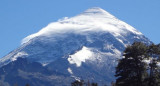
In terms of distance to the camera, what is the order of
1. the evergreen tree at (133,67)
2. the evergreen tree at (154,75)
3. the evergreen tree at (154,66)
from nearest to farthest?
the evergreen tree at (133,67) < the evergreen tree at (154,75) < the evergreen tree at (154,66)

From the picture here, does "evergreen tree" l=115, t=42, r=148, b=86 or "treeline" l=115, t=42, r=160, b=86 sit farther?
"evergreen tree" l=115, t=42, r=148, b=86

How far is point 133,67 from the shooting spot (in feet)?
284

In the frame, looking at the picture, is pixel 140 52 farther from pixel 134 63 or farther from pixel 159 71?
pixel 159 71

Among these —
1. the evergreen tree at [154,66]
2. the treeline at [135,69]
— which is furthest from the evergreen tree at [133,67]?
the evergreen tree at [154,66]

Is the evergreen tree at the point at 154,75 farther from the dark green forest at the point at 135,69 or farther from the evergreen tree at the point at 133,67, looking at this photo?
the evergreen tree at the point at 133,67

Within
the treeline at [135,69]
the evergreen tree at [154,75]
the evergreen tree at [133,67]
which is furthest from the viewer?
the evergreen tree at [154,75]

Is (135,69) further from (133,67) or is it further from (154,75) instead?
(154,75)

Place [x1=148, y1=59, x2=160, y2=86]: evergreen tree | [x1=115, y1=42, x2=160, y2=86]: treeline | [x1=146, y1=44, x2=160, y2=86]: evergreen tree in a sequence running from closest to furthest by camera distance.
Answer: [x1=115, y1=42, x2=160, y2=86]: treeline → [x1=148, y1=59, x2=160, y2=86]: evergreen tree → [x1=146, y1=44, x2=160, y2=86]: evergreen tree

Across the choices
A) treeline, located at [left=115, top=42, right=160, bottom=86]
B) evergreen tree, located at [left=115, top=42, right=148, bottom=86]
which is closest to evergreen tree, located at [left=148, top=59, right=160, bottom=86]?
treeline, located at [left=115, top=42, right=160, bottom=86]

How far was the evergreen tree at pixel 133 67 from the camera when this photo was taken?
283ft

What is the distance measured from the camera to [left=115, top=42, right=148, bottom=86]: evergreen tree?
283ft

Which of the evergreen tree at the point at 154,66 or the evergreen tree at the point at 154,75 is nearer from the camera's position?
the evergreen tree at the point at 154,75

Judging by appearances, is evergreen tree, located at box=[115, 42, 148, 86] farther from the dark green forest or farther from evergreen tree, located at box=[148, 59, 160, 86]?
evergreen tree, located at box=[148, 59, 160, 86]

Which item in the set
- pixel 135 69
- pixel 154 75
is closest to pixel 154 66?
pixel 154 75
